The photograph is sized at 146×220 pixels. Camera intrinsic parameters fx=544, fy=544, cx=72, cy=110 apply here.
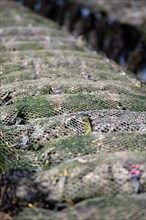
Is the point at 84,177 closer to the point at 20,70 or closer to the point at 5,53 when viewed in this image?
the point at 20,70

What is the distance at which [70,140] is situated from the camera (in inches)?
99.2

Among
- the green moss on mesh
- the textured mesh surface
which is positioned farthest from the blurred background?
the green moss on mesh

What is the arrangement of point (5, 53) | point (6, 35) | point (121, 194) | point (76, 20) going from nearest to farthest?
1. point (121, 194)
2. point (5, 53)
3. point (6, 35)
4. point (76, 20)

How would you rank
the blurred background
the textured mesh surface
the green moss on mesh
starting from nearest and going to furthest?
the textured mesh surface → the green moss on mesh → the blurred background

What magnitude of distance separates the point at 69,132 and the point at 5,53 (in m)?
2.66

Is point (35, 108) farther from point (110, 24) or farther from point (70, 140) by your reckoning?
point (110, 24)

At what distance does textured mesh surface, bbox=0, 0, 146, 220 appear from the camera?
75.5 inches

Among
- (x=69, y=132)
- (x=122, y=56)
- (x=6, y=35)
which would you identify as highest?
(x=69, y=132)

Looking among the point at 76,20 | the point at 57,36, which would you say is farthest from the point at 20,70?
the point at 76,20

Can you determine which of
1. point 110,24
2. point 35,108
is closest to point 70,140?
point 35,108

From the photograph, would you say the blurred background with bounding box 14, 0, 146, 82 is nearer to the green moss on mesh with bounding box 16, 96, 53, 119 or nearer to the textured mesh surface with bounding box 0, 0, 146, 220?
the textured mesh surface with bounding box 0, 0, 146, 220

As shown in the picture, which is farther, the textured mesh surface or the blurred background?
the blurred background

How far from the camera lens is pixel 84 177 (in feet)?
6.64

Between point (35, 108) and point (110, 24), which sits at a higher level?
point (35, 108)
